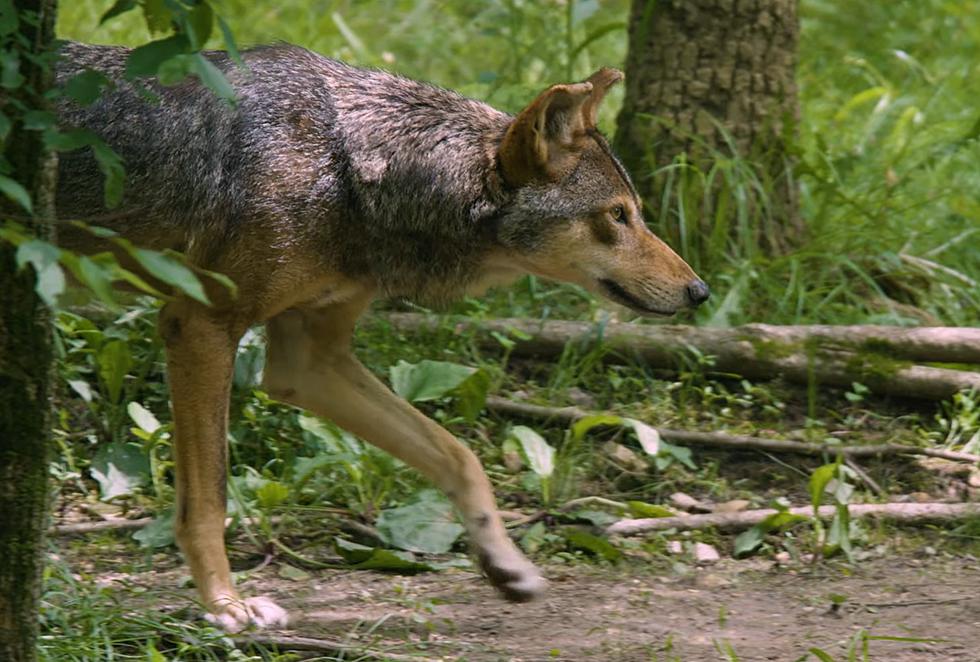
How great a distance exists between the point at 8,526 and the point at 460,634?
1587 millimetres

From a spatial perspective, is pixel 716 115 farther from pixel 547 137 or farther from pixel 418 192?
pixel 418 192

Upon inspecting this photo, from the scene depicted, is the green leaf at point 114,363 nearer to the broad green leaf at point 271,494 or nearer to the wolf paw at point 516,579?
the broad green leaf at point 271,494

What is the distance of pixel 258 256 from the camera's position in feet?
15.3

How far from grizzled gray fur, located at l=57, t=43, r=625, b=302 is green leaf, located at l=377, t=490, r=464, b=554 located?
2.83ft

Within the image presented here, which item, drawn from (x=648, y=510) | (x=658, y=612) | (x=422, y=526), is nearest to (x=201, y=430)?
(x=422, y=526)

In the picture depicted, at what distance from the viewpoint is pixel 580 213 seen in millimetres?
5062

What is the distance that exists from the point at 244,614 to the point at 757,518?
206 cm

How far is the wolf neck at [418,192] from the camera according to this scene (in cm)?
493

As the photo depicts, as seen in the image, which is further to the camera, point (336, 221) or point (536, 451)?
point (536, 451)

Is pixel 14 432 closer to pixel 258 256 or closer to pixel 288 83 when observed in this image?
pixel 258 256

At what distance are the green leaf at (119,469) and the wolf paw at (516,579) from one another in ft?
5.20

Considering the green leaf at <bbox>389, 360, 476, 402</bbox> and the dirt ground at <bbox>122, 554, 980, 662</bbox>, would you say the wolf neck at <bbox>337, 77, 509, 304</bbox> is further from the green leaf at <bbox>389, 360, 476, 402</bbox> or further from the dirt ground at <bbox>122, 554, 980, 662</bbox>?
the dirt ground at <bbox>122, 554, 980, 662</bbox>

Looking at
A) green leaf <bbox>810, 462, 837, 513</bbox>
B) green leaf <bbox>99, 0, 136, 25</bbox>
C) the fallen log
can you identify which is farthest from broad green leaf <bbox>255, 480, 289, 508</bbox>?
green leaf <bbox>99, 0, 136, 25</bbox>

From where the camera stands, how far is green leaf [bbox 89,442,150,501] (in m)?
5.51
